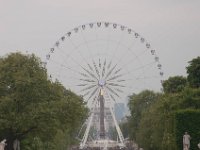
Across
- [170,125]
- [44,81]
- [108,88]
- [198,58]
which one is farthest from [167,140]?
[108,88]

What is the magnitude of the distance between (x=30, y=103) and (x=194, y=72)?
91.8 ft

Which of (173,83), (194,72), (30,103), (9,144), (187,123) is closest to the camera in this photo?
(30,103)

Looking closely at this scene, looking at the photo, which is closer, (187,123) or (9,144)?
(9,144)

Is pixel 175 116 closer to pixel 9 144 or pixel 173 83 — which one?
pixel 9 144

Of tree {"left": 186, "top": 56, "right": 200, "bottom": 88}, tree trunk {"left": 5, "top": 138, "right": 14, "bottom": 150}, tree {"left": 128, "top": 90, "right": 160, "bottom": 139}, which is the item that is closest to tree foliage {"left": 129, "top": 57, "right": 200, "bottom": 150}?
tree {"left": 186, "top": 56, "right": 200, "bottom": 88}

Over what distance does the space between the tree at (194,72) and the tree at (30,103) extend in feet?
71.2

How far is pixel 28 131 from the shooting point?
65.0m

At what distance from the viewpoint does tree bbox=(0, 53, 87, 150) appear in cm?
6291

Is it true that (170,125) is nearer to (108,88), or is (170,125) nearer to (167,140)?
(167,140)

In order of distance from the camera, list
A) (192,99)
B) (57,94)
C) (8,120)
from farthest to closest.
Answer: (192,99)
(57,94)
(8,120)

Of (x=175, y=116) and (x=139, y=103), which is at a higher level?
(x=139, y=103)

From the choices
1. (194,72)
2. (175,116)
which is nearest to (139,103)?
(194,72)

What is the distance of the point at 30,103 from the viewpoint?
64.2 m

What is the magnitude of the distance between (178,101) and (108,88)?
28.0m
